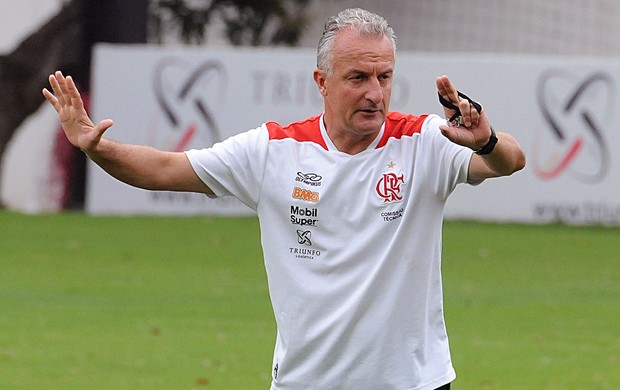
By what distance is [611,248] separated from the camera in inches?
762

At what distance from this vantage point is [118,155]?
552 centimetres

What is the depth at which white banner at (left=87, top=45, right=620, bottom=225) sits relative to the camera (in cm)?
2159

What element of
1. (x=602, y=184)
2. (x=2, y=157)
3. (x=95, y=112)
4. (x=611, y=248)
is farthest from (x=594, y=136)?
(x=2, y=157)

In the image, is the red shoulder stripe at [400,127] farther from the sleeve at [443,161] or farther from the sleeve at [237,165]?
the sleeve at [237,165]

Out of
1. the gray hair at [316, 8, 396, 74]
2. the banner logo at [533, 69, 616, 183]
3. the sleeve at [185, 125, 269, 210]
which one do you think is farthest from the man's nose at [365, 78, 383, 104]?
the banner logo at [533, 69, 616, 183]

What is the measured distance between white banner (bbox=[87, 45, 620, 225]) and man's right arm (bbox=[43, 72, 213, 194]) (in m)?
16.1

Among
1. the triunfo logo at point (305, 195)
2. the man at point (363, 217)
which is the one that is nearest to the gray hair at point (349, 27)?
the man at point (363, 217)

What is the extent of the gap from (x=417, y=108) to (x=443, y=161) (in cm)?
1663

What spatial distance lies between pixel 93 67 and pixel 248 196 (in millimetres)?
17573

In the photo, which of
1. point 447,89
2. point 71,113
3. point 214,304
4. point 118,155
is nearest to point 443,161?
point 447,89

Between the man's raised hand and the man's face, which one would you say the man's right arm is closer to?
the man's raised hand

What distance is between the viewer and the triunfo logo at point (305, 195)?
17.5 ft

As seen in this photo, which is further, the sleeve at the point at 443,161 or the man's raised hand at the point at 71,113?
the man's raised hand at the point at 71,113

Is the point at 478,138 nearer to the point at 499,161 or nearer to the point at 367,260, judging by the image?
the point at 499,161
